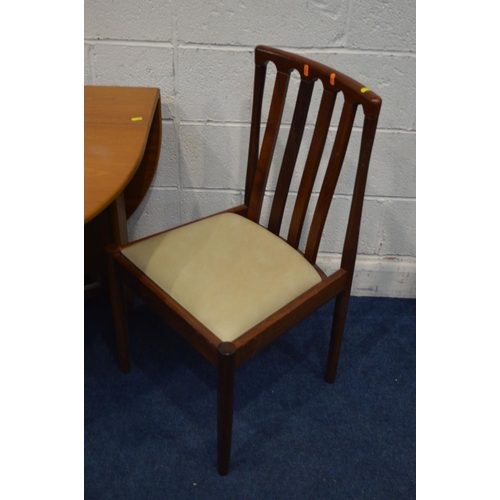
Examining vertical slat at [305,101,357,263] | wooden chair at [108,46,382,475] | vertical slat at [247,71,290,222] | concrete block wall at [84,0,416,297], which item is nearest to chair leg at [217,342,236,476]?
wooden chair at [108,46,382,475]

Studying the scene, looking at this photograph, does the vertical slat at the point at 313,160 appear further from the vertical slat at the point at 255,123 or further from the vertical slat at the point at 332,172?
the vertical slat at the point at 255,123

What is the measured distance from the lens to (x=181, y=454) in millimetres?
1499

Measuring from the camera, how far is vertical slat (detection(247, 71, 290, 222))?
140 centimetres

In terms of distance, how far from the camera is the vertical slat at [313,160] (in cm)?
130

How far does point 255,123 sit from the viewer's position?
151 cm

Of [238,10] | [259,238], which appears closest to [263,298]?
[259,238]

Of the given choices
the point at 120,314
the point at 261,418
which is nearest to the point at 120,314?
the point at 120,314

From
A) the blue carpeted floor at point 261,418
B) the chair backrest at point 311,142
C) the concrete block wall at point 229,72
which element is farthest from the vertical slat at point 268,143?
the blue carpeted floor at point 261,418

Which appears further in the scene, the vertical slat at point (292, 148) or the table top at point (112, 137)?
the vertical slat at point (292, 148)

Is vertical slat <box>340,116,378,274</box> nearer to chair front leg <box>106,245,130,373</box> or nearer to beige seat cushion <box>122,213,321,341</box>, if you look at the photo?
beige seat cushion <box>122,213,321,341</box>

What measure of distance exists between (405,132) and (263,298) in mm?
833

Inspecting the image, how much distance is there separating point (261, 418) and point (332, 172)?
0.80 m

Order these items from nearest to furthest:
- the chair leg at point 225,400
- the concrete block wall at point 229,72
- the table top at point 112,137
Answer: the table top at point 112,137, the chair leg at point 225,400, the concrete block wall at point 229,72

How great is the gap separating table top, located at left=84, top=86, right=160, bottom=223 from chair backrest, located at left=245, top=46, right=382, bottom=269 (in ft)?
1.12
